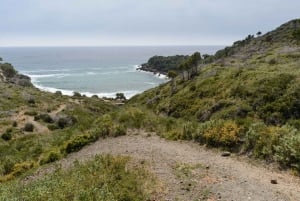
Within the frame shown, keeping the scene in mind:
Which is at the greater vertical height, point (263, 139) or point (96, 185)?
point (263, 139)

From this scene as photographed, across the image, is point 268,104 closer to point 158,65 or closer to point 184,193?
point 184,193

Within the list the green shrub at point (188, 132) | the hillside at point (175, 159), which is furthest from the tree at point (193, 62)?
the green shrub at point (188, 132)

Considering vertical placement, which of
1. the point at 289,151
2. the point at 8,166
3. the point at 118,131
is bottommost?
the point at 8,166

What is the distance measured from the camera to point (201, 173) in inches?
467

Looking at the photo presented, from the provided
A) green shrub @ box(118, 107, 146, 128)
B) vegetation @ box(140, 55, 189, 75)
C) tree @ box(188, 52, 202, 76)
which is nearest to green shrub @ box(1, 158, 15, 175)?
green shrub @ box(118, 107, 146, 128)

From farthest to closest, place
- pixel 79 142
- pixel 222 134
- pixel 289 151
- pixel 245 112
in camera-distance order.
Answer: pixel 245 112 → pixel 79 142 → pixel 222 134 → pixel 289 151

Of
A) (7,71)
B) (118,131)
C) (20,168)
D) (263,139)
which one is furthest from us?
(7,71)

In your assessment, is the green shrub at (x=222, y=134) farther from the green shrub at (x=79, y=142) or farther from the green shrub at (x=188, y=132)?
the green shrub at (x=79, y=142)

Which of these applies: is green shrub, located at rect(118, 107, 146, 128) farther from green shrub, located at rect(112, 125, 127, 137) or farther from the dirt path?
the dirt path

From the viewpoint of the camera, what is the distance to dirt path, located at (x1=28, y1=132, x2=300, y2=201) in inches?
398

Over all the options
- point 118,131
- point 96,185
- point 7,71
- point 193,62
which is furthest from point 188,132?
point 7,71

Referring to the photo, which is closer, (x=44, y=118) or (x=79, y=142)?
(x=79, y=142)

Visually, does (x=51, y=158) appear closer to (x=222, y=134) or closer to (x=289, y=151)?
(x=222, y=134)

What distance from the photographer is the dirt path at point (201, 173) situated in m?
10.1
